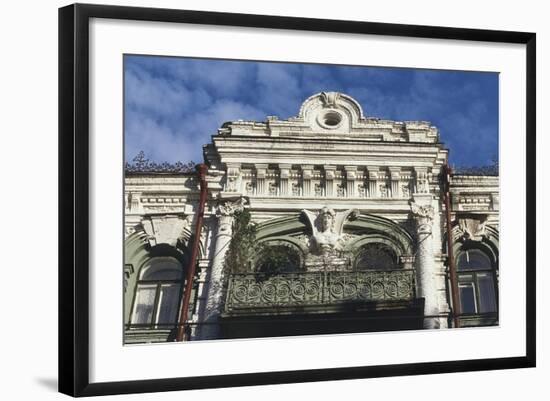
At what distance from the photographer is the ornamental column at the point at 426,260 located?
6.90m

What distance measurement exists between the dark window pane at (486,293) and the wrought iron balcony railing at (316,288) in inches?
18.0

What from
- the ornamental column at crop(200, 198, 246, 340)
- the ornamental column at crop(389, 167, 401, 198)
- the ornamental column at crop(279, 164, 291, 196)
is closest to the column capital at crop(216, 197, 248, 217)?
the ornamental column at crop(200, 198, 246, 340)

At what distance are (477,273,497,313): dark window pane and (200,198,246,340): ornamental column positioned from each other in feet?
5.04

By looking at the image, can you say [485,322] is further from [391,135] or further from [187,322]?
[187,322]

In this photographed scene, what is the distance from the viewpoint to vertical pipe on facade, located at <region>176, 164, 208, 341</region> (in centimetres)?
638

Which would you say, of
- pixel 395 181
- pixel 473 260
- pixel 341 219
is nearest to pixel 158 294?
pixel 341 219

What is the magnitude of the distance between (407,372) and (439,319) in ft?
1.17

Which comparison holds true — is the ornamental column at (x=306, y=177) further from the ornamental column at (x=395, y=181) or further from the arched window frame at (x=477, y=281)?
the arched window frame at (x=477, y=281)

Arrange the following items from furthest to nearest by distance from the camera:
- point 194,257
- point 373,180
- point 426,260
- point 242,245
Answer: point 426,260 < point 373,180 < point 242,245 < point 194,257

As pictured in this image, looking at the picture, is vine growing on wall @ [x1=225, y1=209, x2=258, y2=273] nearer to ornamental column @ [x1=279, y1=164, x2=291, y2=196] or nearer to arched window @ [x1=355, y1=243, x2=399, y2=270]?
ornamental column @ [x1=279, y1=164, x2=291, y2=196]

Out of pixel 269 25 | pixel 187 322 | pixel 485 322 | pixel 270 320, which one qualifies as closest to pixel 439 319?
pixel 485 322

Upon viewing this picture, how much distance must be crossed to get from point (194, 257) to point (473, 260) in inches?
65.3

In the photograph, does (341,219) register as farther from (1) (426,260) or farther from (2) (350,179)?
(1) (426,260)

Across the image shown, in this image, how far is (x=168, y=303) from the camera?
6367 millimetres
